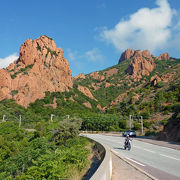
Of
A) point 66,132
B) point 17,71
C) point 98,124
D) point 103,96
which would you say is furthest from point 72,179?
point 103,96

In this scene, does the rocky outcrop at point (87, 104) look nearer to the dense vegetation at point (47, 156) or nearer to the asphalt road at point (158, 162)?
the dense vegetation at point (47, 156)

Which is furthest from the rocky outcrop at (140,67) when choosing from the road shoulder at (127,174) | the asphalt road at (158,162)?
the road shoulder at (127,174)

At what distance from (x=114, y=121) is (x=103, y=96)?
232 ft

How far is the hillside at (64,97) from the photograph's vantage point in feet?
189

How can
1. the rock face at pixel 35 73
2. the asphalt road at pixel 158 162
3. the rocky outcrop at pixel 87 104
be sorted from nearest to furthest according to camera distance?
the asphalt road at pixel 158 162 → the rock face at pixel 35 73 → the rocky outcrop at pixel 87 104

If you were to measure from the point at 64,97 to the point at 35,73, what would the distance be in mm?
17994

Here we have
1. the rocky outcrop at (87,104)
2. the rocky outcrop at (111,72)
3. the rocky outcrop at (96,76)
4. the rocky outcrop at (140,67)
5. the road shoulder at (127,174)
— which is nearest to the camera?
the road shoulder at (127,174)

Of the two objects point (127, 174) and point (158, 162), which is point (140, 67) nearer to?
point (158, 162)

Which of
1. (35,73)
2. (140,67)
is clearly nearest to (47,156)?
(35,73)

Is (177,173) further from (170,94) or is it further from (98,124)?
(170,94)

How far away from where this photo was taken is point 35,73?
279 ft

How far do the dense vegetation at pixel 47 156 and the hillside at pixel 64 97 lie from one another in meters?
13.7

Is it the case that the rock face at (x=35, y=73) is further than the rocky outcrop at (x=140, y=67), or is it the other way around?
the rocky outcrop at (x=140, y=67)

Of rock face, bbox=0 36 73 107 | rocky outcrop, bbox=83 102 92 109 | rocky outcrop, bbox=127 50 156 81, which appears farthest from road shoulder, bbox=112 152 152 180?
rocky outcrop, bbox=127 50 156 81
